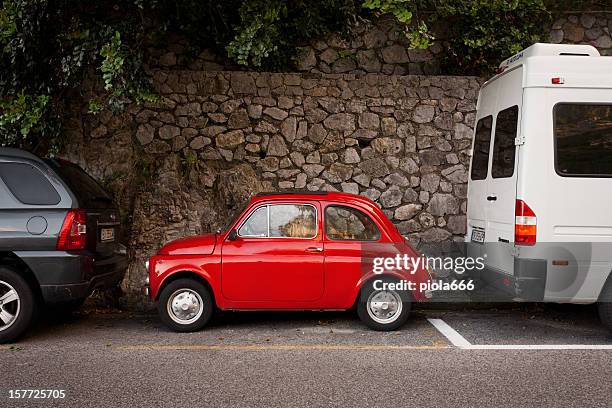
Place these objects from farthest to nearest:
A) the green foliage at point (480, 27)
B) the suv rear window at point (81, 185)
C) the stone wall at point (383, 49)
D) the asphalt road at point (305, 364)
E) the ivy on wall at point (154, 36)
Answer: the stone wall at point (383, 49) → the green foliage at point (480, 27) → the ivy on wall at point (154, 36) → the suv rear window at point (81, 185) → the asphalt road at point (305, 364)

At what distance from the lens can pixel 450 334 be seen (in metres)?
6.39

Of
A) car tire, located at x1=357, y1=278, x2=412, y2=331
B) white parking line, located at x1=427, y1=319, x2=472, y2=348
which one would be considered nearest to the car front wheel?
car tire, located at x1=357, y1=278, x2=412, y2=331

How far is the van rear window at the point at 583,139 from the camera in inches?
235

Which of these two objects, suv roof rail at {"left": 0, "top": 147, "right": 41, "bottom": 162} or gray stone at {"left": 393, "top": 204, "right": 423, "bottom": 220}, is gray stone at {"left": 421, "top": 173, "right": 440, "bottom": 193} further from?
suv roof rail at {"left": 0, "top": 147, "right": 41, "bottom": 162}

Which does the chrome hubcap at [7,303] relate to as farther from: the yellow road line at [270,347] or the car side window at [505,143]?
the car side window at [505,143]

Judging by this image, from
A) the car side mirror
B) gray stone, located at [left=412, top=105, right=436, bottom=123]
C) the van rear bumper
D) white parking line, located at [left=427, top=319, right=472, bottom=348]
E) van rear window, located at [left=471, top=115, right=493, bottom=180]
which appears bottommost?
white parking line, located at [left=427, top=319, right=472, bottom=348]

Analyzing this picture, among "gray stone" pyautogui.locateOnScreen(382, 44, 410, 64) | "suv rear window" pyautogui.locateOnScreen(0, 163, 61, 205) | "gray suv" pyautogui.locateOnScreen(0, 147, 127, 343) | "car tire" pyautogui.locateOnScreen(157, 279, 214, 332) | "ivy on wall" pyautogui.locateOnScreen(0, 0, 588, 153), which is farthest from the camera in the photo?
"gray stone" pyautogui.locateOnScreen(382, 44, 410, 64)

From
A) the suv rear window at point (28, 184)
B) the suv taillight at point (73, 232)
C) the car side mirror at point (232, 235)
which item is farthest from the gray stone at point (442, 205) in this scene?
the suv rear window at point (28, 184)

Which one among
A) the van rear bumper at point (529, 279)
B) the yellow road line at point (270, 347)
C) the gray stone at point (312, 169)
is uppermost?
the gray stone at point (312, 169)

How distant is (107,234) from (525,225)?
4581 mm

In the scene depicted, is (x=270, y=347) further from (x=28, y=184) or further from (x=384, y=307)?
(x=28, y=184)

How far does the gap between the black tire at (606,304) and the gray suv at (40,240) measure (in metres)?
5.35

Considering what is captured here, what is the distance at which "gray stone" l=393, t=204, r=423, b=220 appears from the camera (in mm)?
9391

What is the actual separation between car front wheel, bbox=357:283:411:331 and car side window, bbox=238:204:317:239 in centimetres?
92
